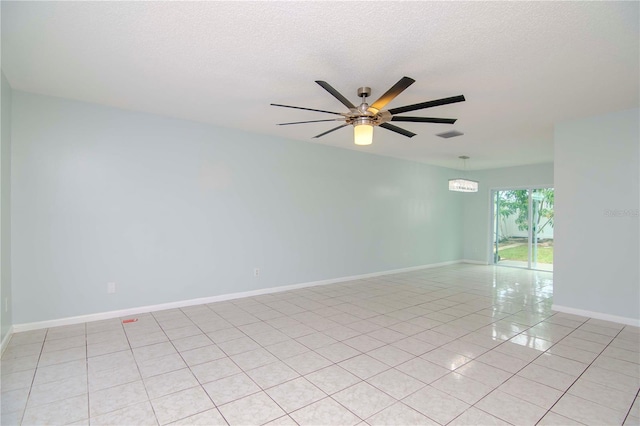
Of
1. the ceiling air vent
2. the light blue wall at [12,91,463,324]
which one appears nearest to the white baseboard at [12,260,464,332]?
the light blue wall at [12,91,463,324]

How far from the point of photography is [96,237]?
3.64 metres

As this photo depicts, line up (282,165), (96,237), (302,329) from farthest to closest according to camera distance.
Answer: (282,165) < (96,237) < (302,329)

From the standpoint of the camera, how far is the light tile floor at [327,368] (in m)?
1.95

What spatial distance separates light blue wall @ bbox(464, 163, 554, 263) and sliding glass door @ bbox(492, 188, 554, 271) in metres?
0.19

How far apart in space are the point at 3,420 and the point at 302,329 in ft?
7.57

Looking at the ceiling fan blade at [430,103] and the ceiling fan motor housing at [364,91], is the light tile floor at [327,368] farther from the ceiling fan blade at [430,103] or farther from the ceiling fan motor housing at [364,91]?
the ceiling fan motor housing at [364,91]

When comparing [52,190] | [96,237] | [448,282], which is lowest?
[448,282]

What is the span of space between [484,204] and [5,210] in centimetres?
906

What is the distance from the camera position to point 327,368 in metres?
2.52

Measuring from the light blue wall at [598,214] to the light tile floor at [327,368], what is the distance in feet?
1.22

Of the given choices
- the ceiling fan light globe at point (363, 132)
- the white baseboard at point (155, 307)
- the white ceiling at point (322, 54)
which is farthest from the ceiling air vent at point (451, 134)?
the white baseboard at point (155, 307)

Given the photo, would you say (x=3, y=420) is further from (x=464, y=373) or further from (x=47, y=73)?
(x=464, y=373)

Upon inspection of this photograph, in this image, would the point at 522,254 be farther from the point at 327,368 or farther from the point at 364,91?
the point at 327,368

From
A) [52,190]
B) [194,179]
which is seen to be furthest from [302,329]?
[52,190]
